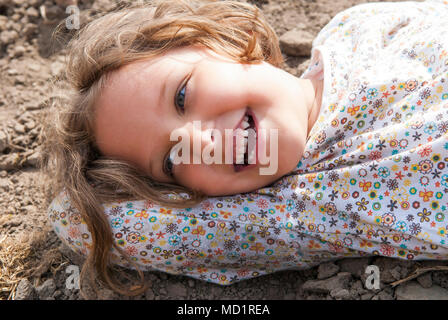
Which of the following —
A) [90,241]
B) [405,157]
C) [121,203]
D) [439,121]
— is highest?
[439,121]

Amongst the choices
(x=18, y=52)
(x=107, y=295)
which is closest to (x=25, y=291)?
(x=107, y=295)

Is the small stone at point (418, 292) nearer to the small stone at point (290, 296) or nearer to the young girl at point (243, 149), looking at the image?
the young girl at point (243, 149)

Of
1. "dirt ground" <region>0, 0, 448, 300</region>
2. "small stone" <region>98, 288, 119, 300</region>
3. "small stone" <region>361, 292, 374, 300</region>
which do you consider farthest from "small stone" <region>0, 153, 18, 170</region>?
"small stone" <region>361, 292, 374, 300</region>

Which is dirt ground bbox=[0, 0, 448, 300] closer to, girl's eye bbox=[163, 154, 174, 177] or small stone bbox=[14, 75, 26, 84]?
small stone bbox=[14, 75, 26, 84]

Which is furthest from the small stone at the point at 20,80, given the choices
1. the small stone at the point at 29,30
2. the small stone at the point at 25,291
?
the small stone at the point at 25,291

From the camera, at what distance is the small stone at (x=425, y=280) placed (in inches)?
69.0

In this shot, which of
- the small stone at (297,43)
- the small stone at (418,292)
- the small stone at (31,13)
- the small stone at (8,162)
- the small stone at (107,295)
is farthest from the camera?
the small stone at (31,13)

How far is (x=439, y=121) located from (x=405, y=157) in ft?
0.59

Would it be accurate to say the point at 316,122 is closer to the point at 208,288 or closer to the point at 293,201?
the point at 293,201

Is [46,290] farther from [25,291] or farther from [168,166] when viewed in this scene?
[168,166]

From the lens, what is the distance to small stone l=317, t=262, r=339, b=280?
1.95 meters

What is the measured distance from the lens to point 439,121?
176cm

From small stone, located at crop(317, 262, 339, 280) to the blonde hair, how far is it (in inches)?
22.8

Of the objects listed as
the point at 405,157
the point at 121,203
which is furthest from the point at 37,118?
the point at 405,157
